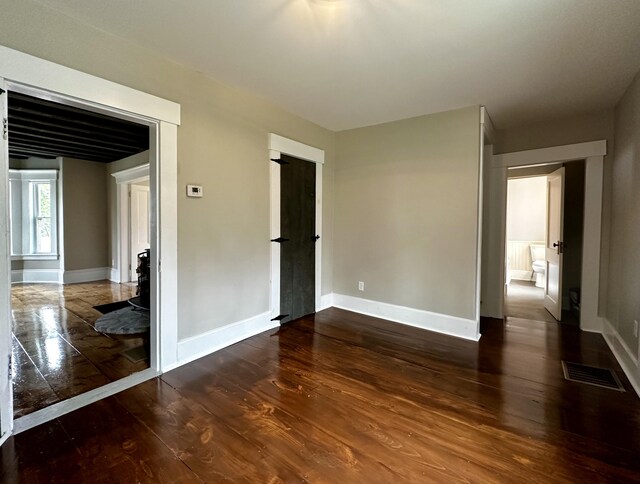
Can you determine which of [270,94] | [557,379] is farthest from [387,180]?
[557,379]

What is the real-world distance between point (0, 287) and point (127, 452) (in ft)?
3.75

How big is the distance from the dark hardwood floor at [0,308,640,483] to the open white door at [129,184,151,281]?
15.5ft

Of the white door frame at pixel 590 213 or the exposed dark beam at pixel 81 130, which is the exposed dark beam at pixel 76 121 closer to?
the exposed dark beam at pixel 81 130

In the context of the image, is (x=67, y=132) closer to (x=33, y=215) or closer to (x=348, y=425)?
(x=33, y=215)

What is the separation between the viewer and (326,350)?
2.92 m

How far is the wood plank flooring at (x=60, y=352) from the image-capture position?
7.15 ft

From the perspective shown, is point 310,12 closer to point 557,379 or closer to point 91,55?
point 91,55

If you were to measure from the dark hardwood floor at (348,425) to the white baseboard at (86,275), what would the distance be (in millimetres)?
5262

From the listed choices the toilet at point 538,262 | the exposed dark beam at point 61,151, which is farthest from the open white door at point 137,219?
the toilet at point 538,262

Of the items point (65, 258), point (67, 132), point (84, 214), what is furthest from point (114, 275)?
point (67, 132)

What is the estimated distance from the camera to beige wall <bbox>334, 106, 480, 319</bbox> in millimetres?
3285

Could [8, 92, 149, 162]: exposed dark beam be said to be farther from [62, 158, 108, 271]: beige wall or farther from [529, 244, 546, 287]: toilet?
[529, 244, 546, 287]: toilet

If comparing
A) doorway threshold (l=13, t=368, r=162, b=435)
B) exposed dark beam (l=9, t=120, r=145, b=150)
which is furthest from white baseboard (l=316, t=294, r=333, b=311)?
exposed dark beam (l=9, t=120, r=145, b=150)

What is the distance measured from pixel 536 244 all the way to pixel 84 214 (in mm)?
9826
